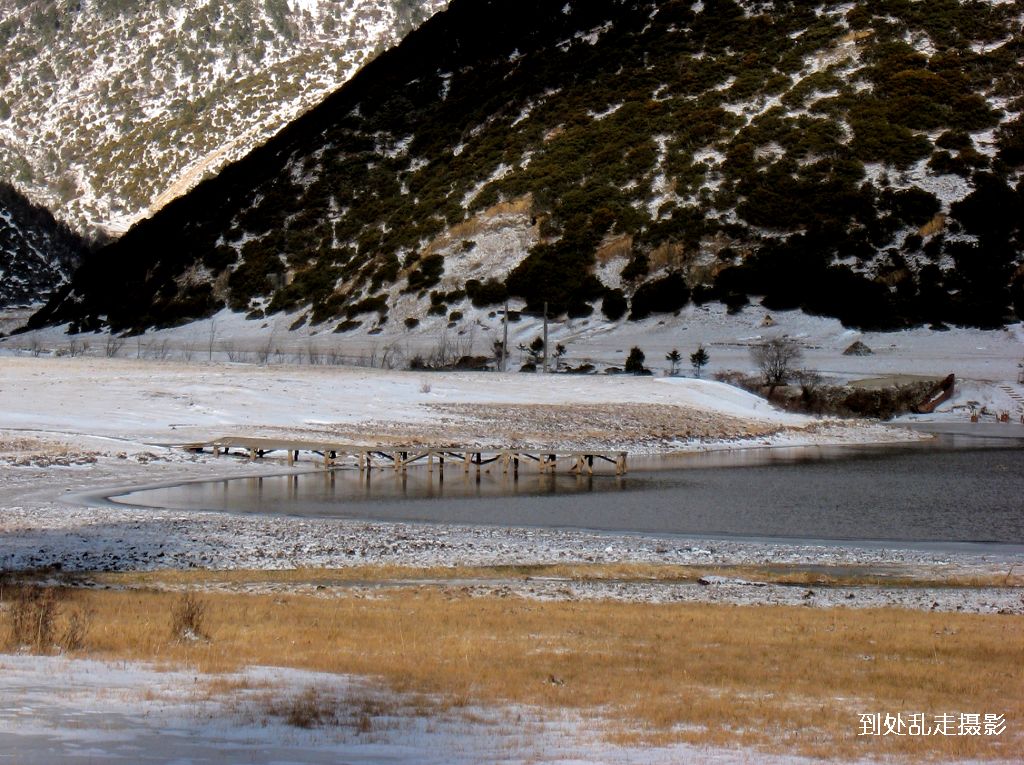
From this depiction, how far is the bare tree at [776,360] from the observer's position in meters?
71.4

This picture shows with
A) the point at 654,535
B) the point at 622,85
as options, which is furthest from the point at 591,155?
the point at 654,535

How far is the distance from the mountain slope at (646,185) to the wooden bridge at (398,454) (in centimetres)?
4397

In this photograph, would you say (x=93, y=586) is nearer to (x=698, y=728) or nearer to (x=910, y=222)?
(x=698, y=728)

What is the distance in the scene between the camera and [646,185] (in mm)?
96625

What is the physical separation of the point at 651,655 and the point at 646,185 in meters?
85.3

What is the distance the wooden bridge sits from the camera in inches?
1599

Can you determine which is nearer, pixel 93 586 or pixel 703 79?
pixel 93 586

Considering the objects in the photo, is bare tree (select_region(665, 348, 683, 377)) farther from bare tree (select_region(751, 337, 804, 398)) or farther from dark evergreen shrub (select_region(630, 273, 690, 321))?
dark evergreen shrub (select_region(630, 273, 690, 321))

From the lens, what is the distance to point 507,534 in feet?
85.6

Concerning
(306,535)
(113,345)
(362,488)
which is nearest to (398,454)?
(362,488)

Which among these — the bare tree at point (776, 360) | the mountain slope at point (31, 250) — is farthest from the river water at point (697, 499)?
the mountain slope at point (31, 250)

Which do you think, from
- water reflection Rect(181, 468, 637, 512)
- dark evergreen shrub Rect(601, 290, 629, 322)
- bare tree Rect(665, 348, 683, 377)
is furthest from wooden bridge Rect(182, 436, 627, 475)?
dark evergreen shrub Rect(601, 290, 629, 322)

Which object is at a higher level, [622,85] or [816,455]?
[622,85]

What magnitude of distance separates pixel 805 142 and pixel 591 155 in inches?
621
